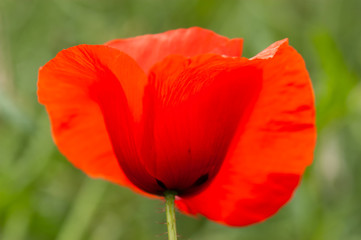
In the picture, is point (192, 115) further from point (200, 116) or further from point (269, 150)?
point (269, 150)

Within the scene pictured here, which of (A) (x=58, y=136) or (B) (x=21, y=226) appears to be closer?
(A) (x=58, y=136)

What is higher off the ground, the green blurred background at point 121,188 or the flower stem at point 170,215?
the flower stem at point 170,215

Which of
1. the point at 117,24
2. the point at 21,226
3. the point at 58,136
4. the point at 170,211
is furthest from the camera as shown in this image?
the point at 117,24

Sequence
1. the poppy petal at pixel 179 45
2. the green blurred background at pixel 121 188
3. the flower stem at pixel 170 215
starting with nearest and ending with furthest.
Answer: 1. the flower stem at pixel 170 215
2. the poppy petal at pixel 179 45
3. the green blurred background at pixel 121 188

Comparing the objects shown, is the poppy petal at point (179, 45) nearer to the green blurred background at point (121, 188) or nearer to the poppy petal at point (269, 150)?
the poppy petal at point (269, 150)

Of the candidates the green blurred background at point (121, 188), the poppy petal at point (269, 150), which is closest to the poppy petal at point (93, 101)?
the poppy petal at point (269, 150)

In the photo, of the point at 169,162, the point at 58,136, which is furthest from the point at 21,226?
the point at 169,162

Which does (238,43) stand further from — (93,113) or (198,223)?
(198,223)

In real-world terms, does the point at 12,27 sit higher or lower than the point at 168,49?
lower
